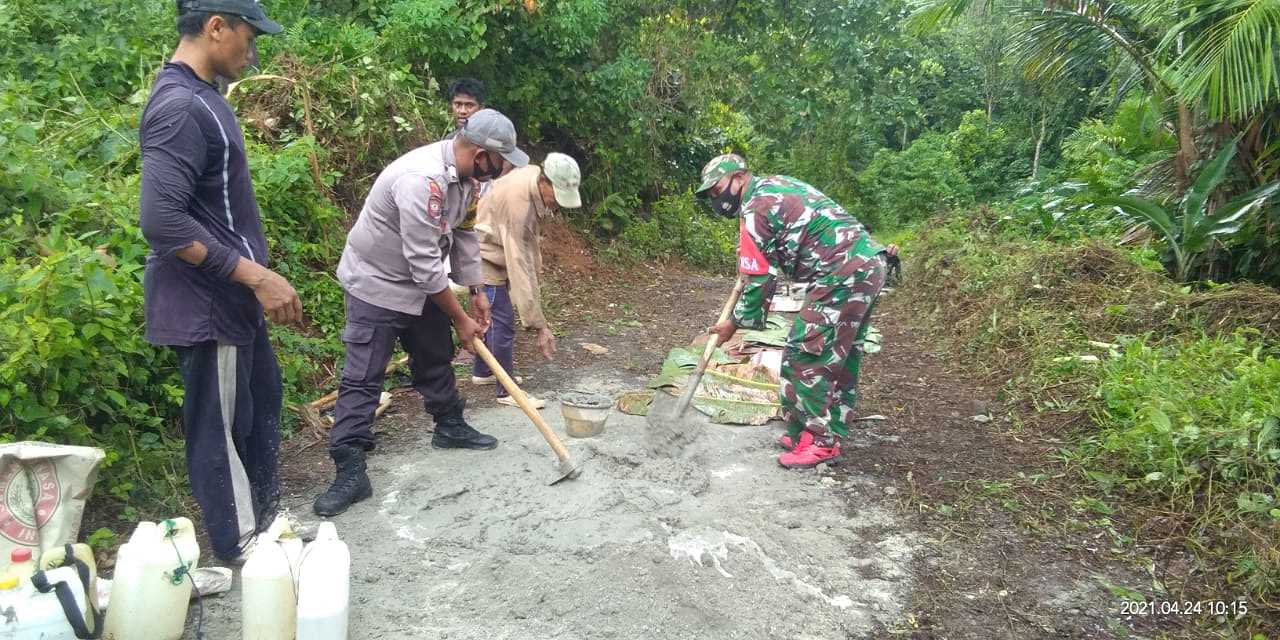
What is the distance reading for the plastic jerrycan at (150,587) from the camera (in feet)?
8.16

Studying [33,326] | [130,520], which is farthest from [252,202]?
[130,520]

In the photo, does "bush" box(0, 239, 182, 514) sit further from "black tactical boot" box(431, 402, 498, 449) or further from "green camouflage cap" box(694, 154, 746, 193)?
"green camouflage cap" box(694, 154, 746, 193)

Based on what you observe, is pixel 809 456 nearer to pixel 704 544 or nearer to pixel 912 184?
pixel 704 544

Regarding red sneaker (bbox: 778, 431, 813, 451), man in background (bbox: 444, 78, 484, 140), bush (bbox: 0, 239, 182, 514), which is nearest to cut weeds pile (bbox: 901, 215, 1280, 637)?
red sneaker (bbox: 778, 431, 813, 451)

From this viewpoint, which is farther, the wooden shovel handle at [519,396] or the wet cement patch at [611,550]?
the wooden shovel handle at [519,396]

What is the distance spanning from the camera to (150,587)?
2.51m

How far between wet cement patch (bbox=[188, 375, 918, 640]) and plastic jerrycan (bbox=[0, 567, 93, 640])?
480 millimetres

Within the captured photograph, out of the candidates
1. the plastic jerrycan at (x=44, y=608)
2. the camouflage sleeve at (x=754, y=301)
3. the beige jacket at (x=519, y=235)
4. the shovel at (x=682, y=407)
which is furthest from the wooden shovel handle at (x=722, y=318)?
the plastic jerrycan at (x=44, y=608)

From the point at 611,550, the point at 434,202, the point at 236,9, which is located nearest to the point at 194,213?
the point at 236,9

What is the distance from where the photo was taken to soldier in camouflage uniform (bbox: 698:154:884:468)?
4.16m

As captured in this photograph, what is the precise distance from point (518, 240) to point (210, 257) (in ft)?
7.75

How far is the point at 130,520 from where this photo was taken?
3.32m

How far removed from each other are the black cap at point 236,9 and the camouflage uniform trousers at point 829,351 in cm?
273
